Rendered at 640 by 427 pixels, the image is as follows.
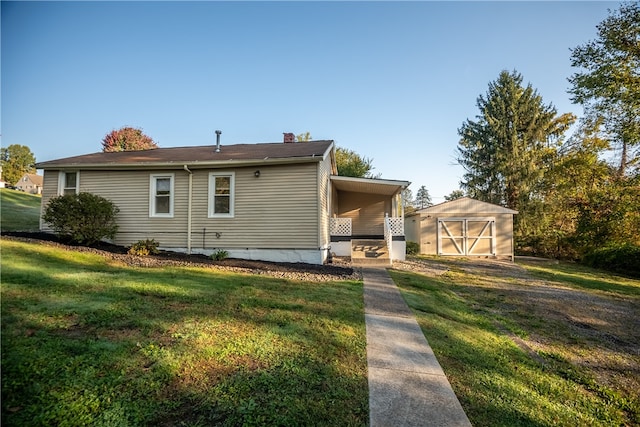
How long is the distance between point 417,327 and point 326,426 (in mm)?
2932

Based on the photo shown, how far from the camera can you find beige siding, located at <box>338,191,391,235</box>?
16.3 m

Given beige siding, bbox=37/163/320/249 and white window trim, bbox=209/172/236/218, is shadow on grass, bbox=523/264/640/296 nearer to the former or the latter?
beige siding, bbox=37/163/320/249

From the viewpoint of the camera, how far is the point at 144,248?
9.53 meters

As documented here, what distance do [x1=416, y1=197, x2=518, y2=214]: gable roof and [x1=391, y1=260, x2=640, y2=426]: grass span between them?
30.6 ft

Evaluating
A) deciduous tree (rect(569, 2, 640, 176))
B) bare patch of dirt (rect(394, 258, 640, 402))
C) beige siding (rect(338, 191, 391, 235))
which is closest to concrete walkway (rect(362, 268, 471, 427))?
bare patch of dirt (rect(394, 258, 640, 402))

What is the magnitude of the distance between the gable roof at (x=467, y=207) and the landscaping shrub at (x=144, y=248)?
46.6ft

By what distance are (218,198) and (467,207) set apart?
14.1 metres

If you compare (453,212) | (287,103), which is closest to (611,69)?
(453,212)

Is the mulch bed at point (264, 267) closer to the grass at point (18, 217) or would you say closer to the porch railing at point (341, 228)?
the porch railing at point (341, 228)

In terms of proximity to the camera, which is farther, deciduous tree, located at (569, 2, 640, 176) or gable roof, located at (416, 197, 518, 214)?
gable roof, located at (416, 197, 518, 214)

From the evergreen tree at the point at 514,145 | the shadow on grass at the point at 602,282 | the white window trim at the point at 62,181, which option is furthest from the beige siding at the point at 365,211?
the evergreen tree at the point at 514,145

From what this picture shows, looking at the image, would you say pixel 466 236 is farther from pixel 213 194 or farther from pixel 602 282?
pixel 213 194

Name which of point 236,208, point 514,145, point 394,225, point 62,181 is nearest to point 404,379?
point 236,208

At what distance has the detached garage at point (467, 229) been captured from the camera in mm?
17203
